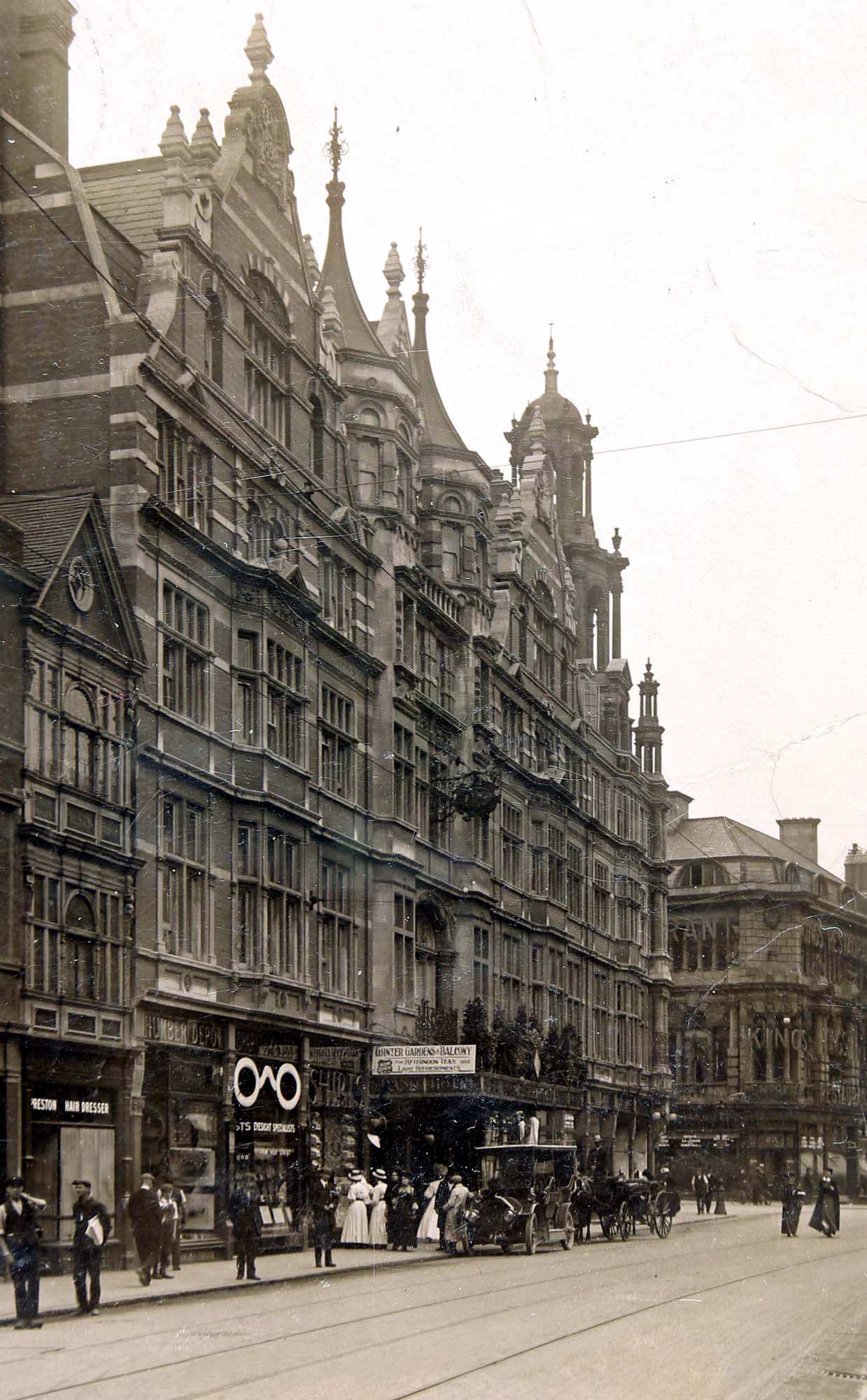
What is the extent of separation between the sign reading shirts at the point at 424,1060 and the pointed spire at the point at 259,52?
71.5 feet

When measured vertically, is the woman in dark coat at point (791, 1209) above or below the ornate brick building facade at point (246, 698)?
below

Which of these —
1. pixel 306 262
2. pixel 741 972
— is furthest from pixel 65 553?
pixel 741 972

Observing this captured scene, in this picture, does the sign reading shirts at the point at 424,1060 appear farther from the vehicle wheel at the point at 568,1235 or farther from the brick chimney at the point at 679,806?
the brick chimney at the point at 679,806

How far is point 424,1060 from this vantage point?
43.1 m

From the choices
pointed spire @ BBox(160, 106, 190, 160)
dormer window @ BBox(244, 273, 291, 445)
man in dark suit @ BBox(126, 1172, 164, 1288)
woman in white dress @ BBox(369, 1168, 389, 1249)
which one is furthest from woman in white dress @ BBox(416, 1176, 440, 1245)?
pointed spire @ BBox(160, 106, 190, 160)

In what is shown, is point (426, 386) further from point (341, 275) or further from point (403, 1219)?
point (403, 1219)

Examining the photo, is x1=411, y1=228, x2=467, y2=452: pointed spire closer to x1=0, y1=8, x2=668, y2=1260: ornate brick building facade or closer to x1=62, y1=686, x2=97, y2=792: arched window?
x1=0, y1=8, x2=668, y2=1260: ornate brick building facade

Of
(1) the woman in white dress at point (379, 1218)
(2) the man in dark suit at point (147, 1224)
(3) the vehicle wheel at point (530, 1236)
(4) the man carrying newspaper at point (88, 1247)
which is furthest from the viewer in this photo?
(1) the woman in white dress at point (379, 1218)

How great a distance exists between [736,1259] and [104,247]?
874 inches

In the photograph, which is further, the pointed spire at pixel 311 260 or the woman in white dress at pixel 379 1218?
the pointed spire at pixel 311 260

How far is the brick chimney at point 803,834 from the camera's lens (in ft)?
368

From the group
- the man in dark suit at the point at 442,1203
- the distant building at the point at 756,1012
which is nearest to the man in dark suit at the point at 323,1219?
the man in dark suit at the point at 442,1203

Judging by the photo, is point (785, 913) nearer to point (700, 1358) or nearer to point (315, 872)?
point (315, 872)

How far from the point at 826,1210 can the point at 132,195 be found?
28193 millimetres
